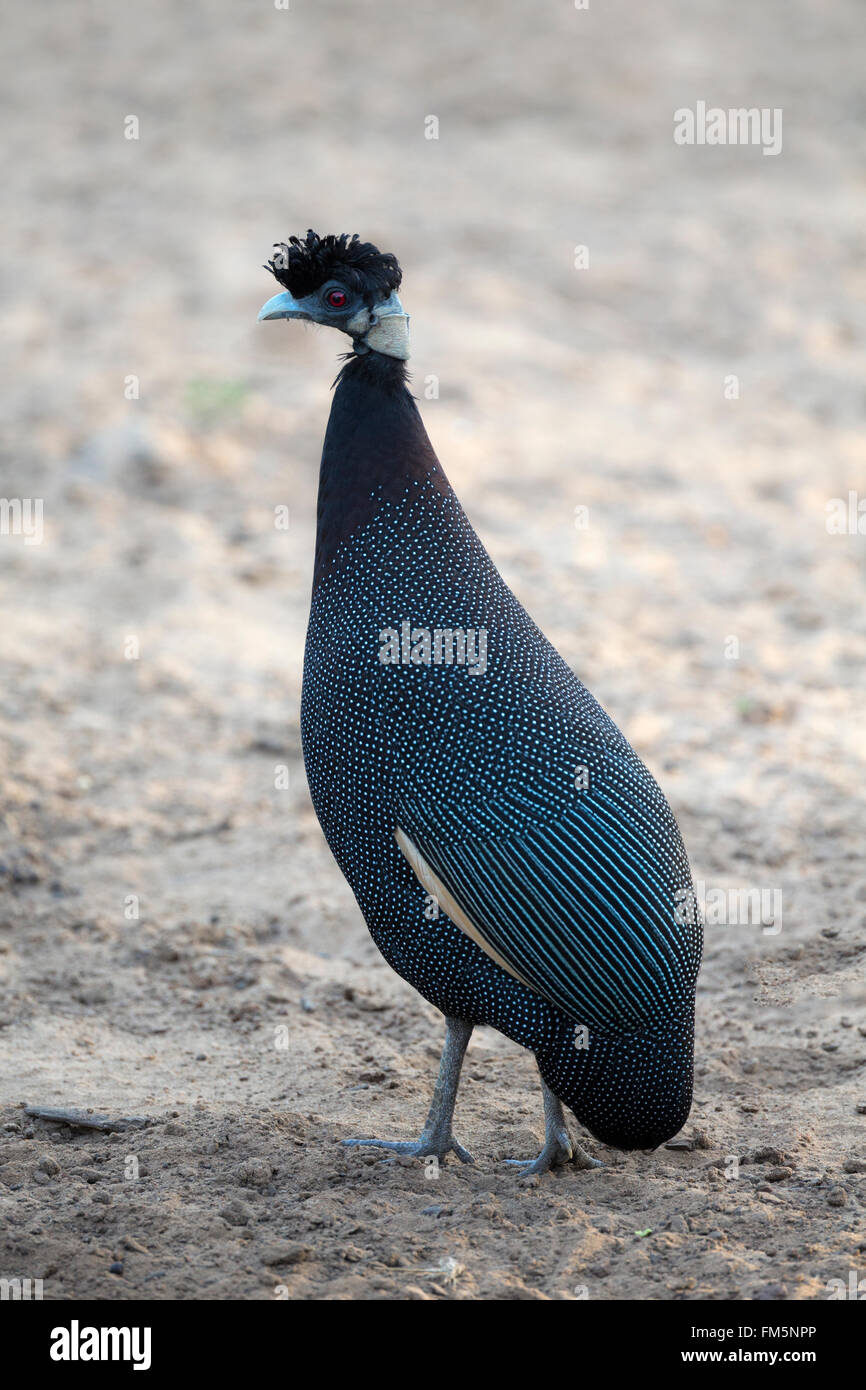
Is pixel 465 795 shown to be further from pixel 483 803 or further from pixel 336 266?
pixel 336 266

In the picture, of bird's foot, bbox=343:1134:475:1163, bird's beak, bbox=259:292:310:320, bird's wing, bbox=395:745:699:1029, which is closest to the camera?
bird's wing, bbox=395:745:699:1029

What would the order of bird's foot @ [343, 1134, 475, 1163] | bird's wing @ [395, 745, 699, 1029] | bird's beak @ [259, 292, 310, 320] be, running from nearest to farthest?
bird's wing @ [395, 745, 699, 1029]
bird's beak @ [259, 292, 310, 320]
bird's foot @ [343, 1134, 475, 1163]

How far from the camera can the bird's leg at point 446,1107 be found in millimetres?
4035

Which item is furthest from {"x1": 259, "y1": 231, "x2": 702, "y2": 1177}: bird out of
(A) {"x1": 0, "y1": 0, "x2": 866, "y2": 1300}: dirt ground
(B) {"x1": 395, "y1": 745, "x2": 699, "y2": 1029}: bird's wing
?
(A) {"x1": 0, "y1": 0, "x2": 866, "y2": 1300}: dirt ground

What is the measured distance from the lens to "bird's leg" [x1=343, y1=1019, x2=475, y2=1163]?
4.04 meters

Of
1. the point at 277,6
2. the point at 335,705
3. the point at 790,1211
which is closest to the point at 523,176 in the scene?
the point at 277,6

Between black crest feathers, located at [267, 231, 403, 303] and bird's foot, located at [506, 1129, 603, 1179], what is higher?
black crest feathers, located at [267, 231, 403, 303]

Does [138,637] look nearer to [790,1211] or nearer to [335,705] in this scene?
[335,705]

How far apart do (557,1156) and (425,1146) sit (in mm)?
385

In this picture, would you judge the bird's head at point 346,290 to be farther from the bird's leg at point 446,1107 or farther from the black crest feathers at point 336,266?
the bird's leg at point 446,1107

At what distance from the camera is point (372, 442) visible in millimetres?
3984

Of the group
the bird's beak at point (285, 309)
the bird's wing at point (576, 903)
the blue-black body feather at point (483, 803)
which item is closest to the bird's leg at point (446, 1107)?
the blue-black body feather at point (483, 803)

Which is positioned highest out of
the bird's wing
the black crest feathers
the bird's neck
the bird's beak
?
the black crest feathers

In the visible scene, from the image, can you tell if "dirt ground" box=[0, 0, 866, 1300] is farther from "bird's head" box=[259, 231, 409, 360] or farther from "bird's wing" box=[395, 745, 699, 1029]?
"bird's head" box=[259, 231, 409, 360]
